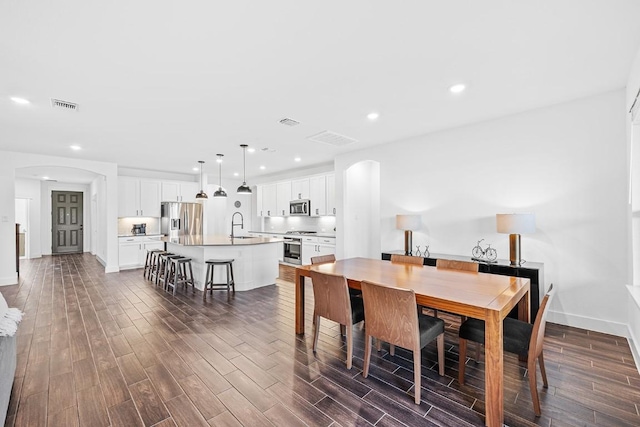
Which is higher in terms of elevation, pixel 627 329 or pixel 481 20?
pixel 481 20

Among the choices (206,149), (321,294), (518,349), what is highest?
(206,149)

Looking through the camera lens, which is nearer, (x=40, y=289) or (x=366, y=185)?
(x=40, y=289)

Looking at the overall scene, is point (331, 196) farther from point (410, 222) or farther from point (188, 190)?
point (188, 190)

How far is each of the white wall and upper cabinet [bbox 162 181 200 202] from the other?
6739mm

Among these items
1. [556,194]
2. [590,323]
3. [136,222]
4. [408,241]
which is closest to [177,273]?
[136,222]

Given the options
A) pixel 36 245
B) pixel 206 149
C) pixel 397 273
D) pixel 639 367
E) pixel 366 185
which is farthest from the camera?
pixel 36 245

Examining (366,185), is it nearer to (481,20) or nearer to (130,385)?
(481,20)

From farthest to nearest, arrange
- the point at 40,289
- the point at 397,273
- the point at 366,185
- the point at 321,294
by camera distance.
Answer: the point at 366,185 < the point at 40,289 < the point at 397,273 < the point at 321,294

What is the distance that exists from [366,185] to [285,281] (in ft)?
9.66

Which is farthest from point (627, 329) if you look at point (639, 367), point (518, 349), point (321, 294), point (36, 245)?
point (36, 245)

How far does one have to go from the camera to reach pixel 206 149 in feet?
18.4

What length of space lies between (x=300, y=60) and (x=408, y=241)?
3361 mm

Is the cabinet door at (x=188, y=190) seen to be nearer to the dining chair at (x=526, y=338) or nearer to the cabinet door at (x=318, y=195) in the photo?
the cabinet door at (x=318, y=195)

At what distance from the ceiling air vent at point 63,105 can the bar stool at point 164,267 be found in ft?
9.19
